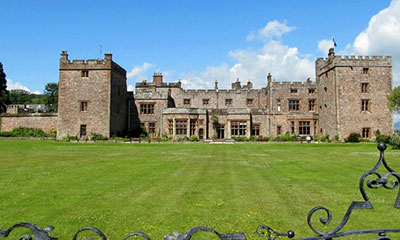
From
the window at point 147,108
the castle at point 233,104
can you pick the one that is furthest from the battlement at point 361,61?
the window at point 147,108

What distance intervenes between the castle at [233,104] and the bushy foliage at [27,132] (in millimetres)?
4289

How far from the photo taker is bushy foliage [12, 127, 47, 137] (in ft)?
134

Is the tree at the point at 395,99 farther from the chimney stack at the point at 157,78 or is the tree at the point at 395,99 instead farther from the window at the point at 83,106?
the window at the point at 83,106

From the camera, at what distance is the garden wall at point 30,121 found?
42938 mm

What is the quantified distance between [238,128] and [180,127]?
7950 millimetres

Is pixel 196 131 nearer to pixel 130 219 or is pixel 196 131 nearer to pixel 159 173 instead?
pixel 159 173

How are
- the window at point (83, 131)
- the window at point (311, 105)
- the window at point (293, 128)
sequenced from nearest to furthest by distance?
the window at point (83, 131) → the window at point (293, 128) → the window at point (311, 105)

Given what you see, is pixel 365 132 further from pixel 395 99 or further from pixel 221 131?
pixel 221 131

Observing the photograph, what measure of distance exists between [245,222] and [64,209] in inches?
167

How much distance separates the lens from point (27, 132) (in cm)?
4147

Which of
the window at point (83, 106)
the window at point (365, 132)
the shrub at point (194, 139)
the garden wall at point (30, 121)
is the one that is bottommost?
the shrub at point (194, 139)

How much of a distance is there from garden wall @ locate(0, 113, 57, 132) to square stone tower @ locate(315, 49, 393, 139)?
36.8 metres

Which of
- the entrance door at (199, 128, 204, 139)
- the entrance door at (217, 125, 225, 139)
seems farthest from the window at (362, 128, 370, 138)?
the entrance door at (199, 128, 204, 139)

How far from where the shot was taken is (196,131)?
43.4 metres
